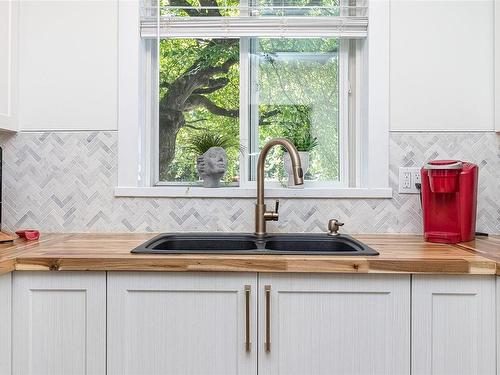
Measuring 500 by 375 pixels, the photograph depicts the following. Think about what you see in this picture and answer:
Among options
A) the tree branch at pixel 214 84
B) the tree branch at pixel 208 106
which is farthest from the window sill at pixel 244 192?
the tree branch at pixel 214 84

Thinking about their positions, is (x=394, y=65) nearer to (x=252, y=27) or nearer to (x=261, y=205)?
(x=252, y=27)

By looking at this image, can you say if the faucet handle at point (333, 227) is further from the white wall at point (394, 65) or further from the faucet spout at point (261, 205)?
the white wall at point (394, 65)

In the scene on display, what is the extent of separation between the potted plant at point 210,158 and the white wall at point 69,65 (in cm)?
41

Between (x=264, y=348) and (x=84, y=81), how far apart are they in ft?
4.55

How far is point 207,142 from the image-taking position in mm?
1884

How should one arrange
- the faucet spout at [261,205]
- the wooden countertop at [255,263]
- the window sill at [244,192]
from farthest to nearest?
1. the window sill at [244,192]
2. the faucet spout at [261,205]
3. the wooden countertop at [255,263]

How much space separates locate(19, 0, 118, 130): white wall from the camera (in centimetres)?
185

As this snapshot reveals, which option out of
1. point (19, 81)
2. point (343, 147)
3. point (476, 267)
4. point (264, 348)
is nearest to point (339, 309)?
point (264, 348)

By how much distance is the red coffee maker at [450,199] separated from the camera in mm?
1527

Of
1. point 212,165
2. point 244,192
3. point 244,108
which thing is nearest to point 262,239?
point 244,192

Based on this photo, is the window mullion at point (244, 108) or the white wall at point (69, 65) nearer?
the white wall at point (69, 65)

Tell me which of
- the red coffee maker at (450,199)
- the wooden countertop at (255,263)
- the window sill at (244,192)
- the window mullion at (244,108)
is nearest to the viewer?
the wooden countertop at (255,263)

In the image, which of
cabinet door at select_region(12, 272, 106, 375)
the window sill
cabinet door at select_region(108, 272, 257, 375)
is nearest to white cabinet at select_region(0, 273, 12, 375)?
cabinet door at select_region(12, 272, 106, 375)

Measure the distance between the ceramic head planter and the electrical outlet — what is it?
0.79 m
